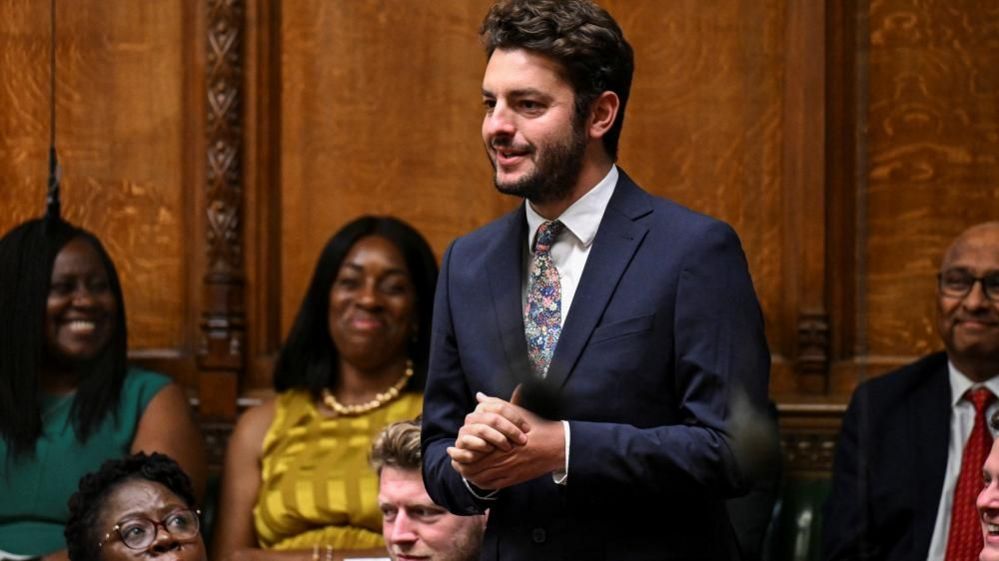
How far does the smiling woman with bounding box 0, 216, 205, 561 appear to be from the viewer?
4523 millimetres

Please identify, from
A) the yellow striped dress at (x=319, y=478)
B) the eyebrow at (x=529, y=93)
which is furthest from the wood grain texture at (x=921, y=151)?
the eyebrow at (x=529, y=93)

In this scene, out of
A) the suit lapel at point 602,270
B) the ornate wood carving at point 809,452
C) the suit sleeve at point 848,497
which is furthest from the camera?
the ornate wood carving at point 809,452

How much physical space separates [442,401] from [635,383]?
33 cm

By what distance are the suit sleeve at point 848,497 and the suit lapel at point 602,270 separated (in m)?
1.58

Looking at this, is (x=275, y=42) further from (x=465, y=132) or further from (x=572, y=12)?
(x=572, y=12)

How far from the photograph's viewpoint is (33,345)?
4691 millimetres

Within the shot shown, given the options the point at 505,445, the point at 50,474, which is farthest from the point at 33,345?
the point at 505,445

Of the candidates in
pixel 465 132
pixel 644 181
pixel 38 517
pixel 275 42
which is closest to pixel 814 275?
pixel 644 181

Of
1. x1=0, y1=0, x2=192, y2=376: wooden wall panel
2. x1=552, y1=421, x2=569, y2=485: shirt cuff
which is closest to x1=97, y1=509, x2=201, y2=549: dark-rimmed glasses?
x1=552, y1=421, x2=569, y2=485: shirt cuff

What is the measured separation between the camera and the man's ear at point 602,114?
9.20 ft

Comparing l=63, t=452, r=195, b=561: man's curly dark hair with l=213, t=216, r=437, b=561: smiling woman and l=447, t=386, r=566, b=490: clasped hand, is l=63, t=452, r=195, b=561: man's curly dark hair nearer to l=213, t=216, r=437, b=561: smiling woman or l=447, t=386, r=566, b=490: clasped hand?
l=213, t=216, r=437, b=561: smiling woman

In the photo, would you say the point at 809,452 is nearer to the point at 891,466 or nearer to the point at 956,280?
the point at 891,466

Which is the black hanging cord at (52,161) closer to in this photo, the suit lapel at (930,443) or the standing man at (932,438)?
the standing man at (932,438)

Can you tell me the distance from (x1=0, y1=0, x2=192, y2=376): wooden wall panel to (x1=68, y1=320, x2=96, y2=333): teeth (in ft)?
1.10
